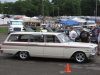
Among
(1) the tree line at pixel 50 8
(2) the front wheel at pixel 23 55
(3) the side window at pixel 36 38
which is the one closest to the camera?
(3) the side window at pixel 36 38

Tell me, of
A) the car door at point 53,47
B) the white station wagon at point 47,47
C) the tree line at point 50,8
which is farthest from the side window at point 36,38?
the tree line at point 50,8

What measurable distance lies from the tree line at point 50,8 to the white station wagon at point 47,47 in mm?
140711

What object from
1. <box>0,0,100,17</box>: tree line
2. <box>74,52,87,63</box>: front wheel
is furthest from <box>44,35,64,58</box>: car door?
<box>0,0,100,17</box>: tree line

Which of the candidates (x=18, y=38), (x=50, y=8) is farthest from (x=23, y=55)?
(x=50, y=8)

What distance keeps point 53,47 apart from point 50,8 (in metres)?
155

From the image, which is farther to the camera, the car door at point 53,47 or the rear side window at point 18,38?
the rear side window at point 18,38

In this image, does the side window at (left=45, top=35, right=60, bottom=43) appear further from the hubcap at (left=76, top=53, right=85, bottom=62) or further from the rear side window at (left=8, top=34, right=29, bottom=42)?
the hubcap at (left=76, top=53, right=85, bottom=62)

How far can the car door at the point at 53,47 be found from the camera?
15.3 meters

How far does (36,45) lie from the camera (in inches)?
616

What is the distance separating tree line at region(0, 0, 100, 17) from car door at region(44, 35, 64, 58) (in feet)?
463

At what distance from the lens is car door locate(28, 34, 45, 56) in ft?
51.2

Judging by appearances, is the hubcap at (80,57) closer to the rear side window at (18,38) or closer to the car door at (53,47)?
the car door at (53,47)

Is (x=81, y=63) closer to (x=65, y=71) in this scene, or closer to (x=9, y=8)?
(x=65, y=71)

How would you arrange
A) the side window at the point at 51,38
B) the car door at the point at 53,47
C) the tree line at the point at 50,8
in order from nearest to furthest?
the car door at the point at 53,47, the side window at the point at 51,38, the tree line at the point at 50,8
